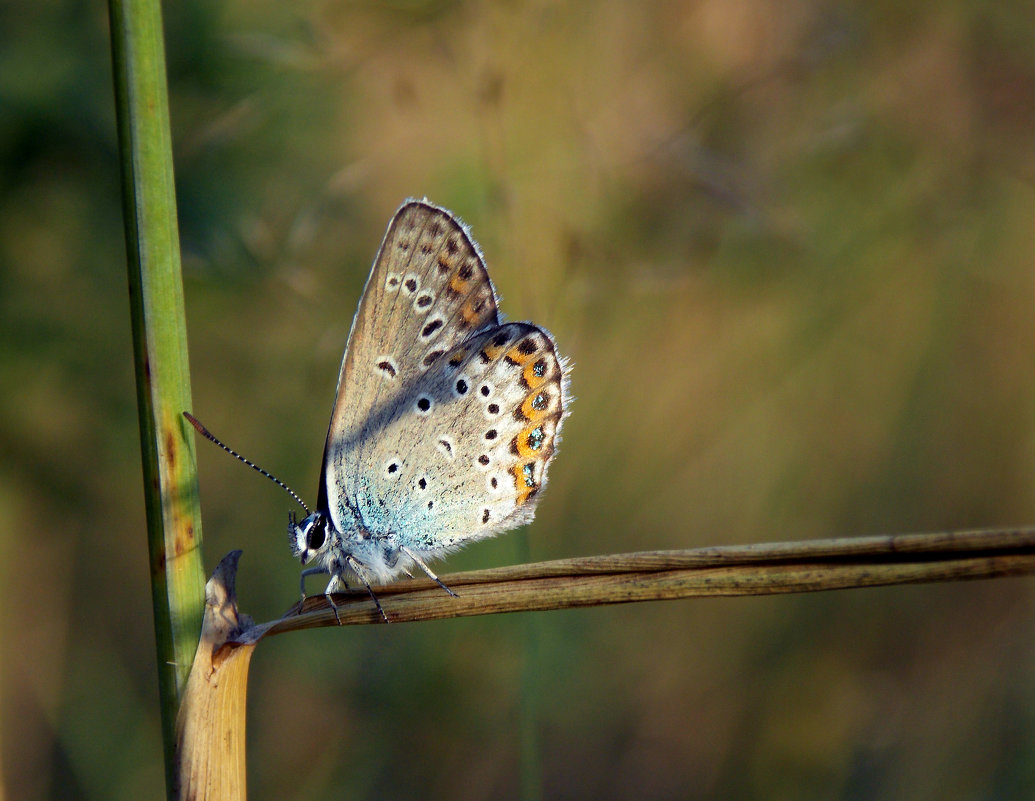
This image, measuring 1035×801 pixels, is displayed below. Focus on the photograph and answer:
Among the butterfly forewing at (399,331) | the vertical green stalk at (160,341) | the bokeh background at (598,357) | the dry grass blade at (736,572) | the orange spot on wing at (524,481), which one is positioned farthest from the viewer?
the bokeh background at (598,357)

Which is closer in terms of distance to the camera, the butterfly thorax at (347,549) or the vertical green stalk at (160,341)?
the vertical green stalk at (160,341)

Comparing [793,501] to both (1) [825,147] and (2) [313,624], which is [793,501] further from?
(2) [313,624]

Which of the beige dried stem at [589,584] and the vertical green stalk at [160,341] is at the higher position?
the vertical green stalk at [160,341]

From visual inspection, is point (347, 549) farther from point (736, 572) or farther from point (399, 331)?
point (736, 572)

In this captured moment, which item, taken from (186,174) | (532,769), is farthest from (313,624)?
(186,174)

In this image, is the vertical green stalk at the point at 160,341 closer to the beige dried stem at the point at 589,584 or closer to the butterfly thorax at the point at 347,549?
the beige dried stem at the point at 589,584

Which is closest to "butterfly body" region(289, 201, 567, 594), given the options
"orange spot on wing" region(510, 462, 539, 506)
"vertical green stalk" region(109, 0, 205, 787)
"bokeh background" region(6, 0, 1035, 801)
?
"orange spot on wing" region(510, 462, 539, 506)

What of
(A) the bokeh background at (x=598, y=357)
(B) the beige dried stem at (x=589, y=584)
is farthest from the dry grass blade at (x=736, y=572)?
(A) the bokeh background at (x=598, y=357)

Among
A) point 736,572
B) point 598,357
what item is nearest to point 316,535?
point 736,572
